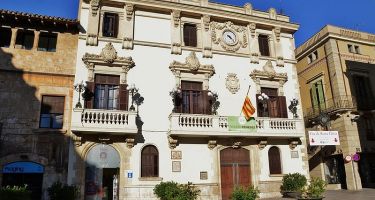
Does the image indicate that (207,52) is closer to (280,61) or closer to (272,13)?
(280,61)

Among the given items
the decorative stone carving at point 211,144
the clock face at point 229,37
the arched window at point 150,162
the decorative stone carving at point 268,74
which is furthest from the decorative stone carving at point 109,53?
the decorative stone carving at point 268,74

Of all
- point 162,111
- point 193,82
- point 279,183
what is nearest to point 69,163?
point 162,111

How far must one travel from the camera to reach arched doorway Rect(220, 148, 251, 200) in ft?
64.8

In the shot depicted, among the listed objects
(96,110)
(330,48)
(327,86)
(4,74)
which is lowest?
(96,110)

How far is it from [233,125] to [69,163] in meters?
9.51

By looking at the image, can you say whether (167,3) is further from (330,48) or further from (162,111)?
(330,48)

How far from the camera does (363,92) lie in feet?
93.5

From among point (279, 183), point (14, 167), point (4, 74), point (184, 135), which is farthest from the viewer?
point (279, 183)

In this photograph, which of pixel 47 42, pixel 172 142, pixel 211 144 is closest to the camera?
pixel 47 42

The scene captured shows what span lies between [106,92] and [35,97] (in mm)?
3742

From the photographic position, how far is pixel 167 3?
69.8ft

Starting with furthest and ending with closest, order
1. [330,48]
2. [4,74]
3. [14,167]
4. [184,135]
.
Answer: [330,48]
[184,135]
[4,74]
[14,167]

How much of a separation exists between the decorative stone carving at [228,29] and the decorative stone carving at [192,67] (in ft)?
7.13

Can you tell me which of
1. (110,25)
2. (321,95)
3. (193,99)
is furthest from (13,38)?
(321,95)
